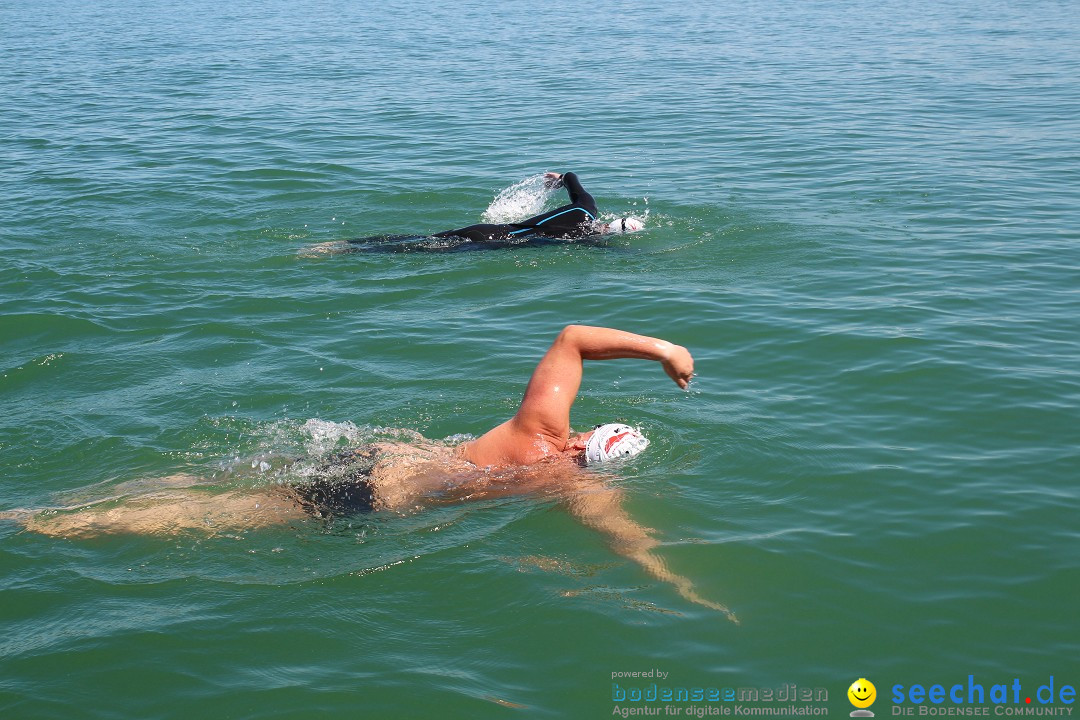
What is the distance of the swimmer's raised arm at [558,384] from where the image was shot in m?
5.91

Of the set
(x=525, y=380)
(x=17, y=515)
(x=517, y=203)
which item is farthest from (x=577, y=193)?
(x=17, y=515)

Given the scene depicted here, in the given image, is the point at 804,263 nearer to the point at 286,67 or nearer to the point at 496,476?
the point at 496,476

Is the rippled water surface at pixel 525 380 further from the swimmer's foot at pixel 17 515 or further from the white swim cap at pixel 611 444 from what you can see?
the white swim cap at pixel 611 444

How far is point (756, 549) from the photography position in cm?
607

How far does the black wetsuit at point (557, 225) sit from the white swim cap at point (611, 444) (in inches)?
221

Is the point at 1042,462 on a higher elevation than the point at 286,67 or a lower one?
lower

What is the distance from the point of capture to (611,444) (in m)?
6.39

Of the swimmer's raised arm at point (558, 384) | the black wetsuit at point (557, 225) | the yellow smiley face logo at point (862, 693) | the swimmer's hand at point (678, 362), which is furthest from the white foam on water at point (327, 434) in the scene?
the black wetsuit at point (557, 225)

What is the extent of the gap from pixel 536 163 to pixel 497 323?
6614 mm

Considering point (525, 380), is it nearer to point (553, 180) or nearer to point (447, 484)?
point (447, 484)

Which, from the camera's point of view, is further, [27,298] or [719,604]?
[27,298]

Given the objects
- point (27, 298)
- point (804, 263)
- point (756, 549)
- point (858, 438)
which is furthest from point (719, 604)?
point (27, 298)

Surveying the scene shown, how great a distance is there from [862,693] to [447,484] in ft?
9.04

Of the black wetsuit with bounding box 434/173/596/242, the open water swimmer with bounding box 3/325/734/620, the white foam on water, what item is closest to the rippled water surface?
the white foam on water
